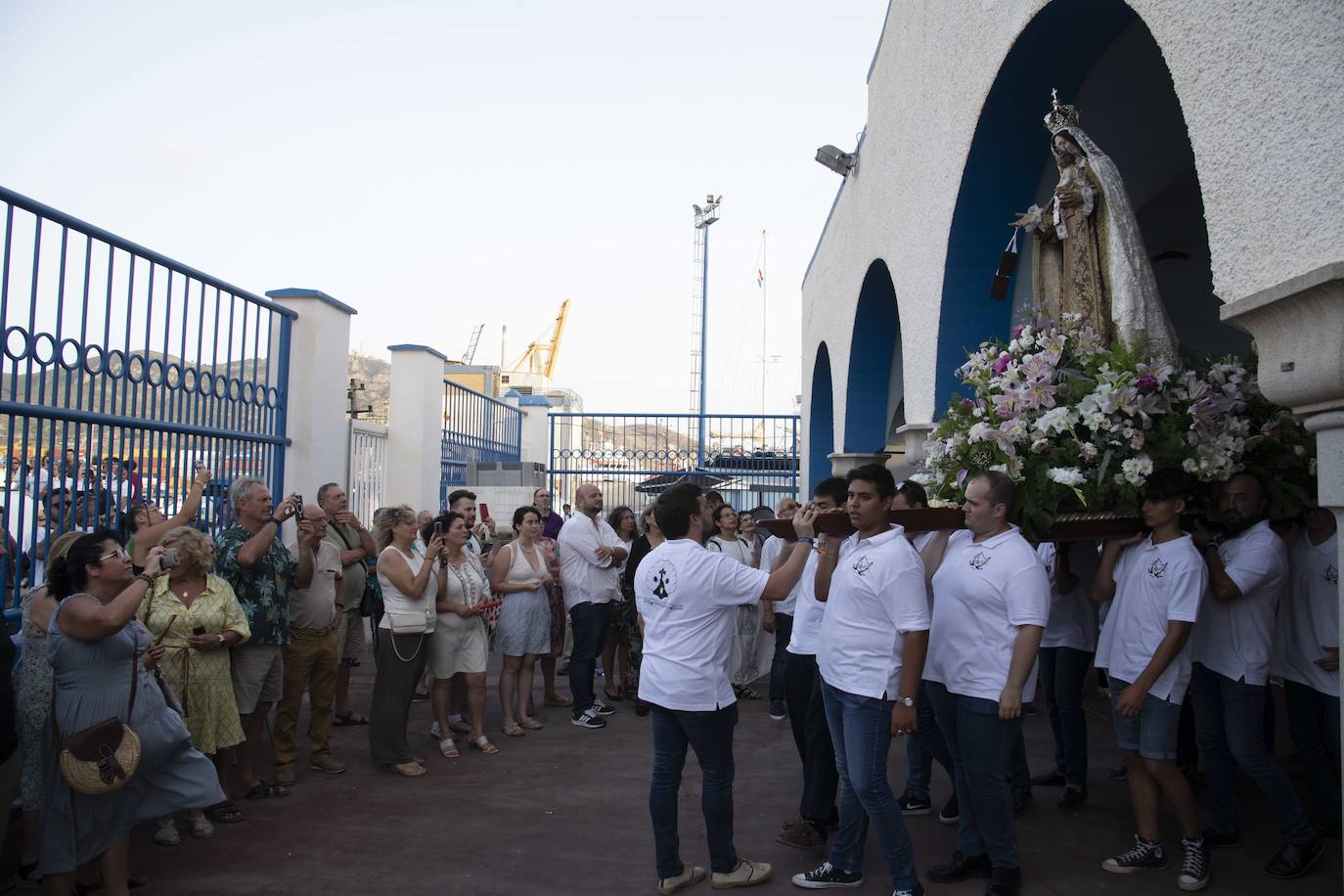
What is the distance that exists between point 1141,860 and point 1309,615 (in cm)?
134

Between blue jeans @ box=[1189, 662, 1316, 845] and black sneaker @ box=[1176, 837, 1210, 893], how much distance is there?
38 cm

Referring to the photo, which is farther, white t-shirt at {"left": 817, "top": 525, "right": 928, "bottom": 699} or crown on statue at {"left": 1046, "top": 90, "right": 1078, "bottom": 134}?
crown on statue at {"left": 1046, "top": 90, "right": 1078, "bottom": 134}

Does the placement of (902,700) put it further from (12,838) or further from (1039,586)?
(12,838)

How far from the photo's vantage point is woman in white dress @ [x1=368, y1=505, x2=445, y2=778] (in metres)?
6.06

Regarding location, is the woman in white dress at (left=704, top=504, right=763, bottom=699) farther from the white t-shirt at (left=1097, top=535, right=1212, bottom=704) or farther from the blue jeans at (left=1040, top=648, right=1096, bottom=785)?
the white t-shirt at (left=1097, top=535, right=1212, bottom=704)

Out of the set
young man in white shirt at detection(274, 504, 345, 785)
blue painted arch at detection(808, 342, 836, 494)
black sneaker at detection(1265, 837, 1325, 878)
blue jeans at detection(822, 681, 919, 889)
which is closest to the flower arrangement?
blue jeans at detection(822, 681, 919, 889)

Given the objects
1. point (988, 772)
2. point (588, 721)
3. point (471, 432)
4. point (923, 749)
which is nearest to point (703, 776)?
point (988, 772)

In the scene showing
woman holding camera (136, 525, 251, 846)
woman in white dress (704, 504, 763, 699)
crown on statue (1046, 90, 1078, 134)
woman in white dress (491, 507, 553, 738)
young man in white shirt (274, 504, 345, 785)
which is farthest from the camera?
woman in white dress (704, 504, 763, 699)

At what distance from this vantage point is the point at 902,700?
3.85 meters

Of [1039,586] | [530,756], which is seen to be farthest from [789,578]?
[530,756]

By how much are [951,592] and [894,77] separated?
5.54 meters

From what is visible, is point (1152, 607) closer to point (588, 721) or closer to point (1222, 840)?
point (1222, 840)

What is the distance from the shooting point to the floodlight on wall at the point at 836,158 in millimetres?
9875

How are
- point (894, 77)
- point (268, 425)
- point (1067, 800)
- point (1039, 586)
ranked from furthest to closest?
1. point (894, 77)
2. point (268, 425)
3. point (1067, 800)
4. point (1039, 586)
